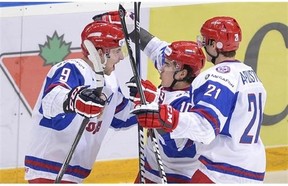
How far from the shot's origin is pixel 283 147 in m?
4.46


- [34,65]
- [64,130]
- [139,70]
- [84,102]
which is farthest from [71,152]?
[34,65]

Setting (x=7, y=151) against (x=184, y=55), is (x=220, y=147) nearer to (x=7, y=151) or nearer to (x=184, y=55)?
(x=184, y=55)

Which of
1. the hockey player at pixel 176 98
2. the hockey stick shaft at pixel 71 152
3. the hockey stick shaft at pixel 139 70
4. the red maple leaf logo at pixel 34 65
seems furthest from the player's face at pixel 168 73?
the red maple leaf logo at pixel 34 65

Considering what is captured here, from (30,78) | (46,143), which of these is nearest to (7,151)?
(30,78)

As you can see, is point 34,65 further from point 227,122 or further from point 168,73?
point 227,122

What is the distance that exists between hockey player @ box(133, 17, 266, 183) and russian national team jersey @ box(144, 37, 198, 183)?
80mm

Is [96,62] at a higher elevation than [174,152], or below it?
higher

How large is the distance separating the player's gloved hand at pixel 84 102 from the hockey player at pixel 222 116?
0.49ft

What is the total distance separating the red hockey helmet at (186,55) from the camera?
11.5 ft

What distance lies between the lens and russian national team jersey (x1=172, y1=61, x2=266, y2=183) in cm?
312

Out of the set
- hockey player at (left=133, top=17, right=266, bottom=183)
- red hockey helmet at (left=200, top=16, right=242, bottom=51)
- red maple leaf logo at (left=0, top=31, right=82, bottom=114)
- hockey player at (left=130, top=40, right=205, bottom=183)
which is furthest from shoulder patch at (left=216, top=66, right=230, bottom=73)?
red maple leaf logo at (left=0, top=31, right=82, bottom=114)

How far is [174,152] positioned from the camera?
139 inches

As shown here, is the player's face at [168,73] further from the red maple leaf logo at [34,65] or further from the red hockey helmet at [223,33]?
the red maple leaf logo at [34,65]

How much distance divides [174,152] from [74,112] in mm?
442
